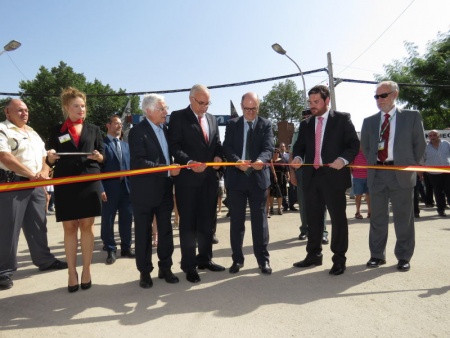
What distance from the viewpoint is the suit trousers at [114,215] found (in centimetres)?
529

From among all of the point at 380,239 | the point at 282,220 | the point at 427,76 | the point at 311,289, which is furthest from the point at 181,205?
the point at 427,76

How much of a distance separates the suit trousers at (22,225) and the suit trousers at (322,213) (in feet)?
11.3

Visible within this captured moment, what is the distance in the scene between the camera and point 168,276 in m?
4.08

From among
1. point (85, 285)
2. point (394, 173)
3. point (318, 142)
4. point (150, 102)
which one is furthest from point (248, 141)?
point (85, 285)

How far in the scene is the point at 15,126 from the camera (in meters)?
4.30

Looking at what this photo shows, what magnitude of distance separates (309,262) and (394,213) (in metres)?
1.21

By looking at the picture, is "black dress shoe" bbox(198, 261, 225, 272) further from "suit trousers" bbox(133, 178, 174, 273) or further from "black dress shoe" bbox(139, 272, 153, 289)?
"black dress shoe" bbox(139, 272, 153, 289)

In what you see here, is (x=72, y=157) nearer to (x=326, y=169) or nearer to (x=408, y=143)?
(x=326, y=169)

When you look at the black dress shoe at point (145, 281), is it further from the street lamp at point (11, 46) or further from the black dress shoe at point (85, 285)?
the street lamp at point (11, 46)

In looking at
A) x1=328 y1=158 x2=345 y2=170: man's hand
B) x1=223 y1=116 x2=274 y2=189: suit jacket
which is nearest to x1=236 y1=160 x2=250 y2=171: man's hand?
x1=223 y1=116 x2=274 y2=189: suit jacket

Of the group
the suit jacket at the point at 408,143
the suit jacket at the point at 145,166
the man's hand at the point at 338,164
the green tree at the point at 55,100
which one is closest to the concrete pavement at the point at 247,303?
the suit jacket at the point at 145,166

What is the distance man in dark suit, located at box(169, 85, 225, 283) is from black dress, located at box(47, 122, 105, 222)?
91 cm

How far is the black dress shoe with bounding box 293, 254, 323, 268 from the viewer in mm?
4469

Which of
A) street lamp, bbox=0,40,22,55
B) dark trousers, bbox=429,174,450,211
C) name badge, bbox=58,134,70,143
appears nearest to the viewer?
name badge, bbox=58,134,70,143
